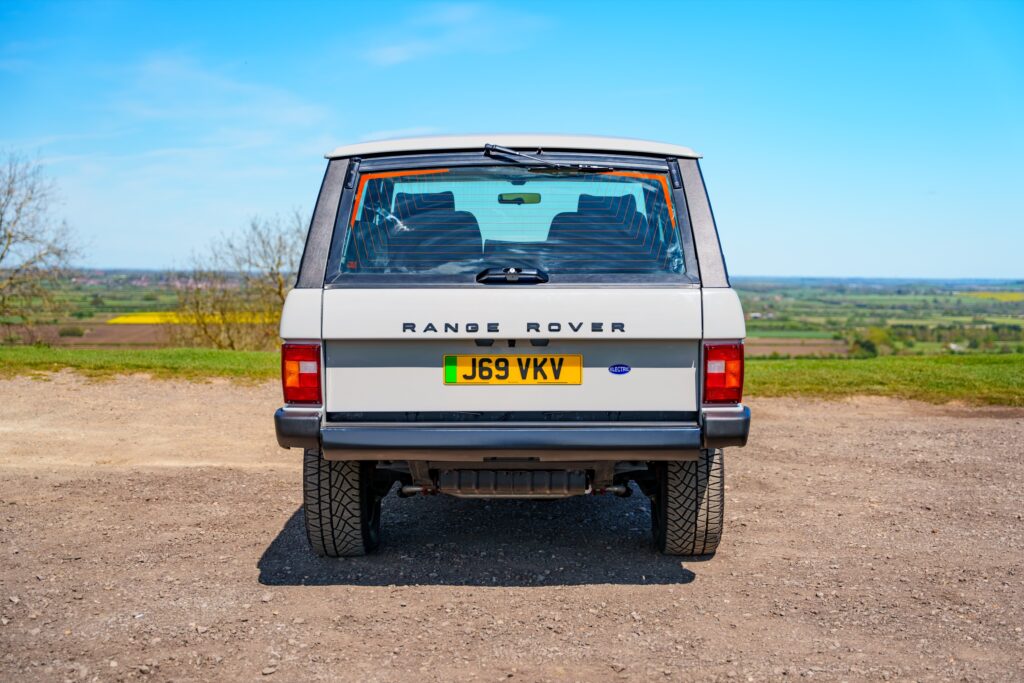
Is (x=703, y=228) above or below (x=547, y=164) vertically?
below

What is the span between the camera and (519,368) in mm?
4055

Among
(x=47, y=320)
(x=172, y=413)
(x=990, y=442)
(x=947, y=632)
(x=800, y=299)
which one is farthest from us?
(x=800, y=299)

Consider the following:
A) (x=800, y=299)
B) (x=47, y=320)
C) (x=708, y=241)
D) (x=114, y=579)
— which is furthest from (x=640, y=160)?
(x=800, y=299)

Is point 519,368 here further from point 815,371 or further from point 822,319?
point 822,319

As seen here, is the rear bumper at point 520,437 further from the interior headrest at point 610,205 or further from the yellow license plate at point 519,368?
the interior headrest at point 610,205

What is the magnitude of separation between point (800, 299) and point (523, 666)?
68.3m

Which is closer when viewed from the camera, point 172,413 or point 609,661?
point 609,661

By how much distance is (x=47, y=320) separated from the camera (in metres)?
18.3

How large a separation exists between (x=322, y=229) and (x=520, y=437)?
4.44 feet

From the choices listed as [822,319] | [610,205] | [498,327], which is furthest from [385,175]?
[822,319]

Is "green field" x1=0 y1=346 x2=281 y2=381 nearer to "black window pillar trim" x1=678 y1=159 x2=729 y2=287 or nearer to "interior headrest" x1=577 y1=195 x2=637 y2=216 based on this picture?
"interior headrest" x1=577 y1=195 x2=637 y2=216

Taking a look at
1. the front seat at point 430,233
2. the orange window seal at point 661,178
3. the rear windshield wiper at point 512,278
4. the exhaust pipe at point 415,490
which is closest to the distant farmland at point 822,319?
the orange window seal at point 661,178

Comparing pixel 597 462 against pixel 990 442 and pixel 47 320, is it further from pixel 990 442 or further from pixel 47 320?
pixel 47 320

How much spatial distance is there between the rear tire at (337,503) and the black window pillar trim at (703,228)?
199cm
